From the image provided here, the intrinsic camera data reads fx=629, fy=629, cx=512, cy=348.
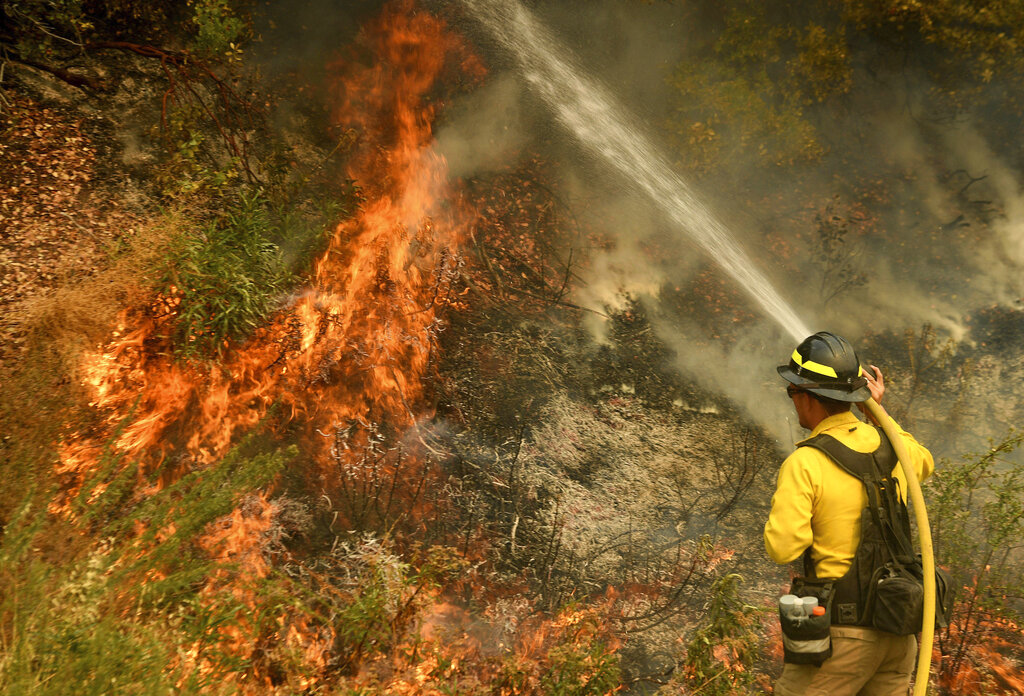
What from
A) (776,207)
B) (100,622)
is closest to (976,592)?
(100,622)

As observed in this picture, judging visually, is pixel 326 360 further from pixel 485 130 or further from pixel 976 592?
pixel 976 592

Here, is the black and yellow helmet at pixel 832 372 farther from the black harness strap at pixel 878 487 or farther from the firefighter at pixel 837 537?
the black harness strap at pixel 878 487

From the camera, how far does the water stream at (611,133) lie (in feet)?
27.1

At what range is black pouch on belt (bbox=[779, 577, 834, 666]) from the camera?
9.14ft

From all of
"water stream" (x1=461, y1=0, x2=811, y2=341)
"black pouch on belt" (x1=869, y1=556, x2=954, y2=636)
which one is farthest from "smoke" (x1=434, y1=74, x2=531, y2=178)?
"black pouch on belt" (x1=869, y1=556, x2=954, y2=636)

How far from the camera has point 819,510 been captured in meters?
2.84

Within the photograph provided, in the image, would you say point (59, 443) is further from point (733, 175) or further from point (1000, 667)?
point (733, 175)

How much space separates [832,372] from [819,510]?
0.65m

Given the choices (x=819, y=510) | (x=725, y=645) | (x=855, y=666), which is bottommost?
(x=725, y=645)

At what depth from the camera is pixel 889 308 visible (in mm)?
8336

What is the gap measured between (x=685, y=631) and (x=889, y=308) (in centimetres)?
607

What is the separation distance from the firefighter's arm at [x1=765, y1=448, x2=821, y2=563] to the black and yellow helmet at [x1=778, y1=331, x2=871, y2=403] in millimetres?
386

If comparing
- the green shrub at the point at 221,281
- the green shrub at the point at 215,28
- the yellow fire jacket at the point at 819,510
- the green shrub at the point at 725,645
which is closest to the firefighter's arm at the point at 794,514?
the yellow fire jacket at the point at 819,510

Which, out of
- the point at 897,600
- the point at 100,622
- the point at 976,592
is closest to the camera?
the point at 100,622
